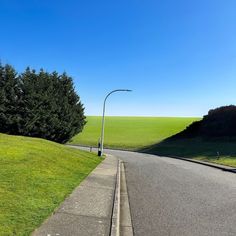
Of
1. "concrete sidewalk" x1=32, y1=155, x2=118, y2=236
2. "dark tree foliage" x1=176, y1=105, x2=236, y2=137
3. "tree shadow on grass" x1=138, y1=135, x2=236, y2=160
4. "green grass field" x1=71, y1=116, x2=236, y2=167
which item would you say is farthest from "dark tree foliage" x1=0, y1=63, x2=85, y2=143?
"dark tree foliage" x1=176, y1=105, x2=236, y2=137

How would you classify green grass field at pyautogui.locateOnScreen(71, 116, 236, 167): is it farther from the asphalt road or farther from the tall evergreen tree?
the asphalt road

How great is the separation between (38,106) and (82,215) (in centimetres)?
2564

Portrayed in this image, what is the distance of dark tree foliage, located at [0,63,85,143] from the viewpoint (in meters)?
30.3

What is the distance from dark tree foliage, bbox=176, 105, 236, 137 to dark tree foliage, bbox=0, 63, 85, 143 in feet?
93.1

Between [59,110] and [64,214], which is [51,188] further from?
[59,110]

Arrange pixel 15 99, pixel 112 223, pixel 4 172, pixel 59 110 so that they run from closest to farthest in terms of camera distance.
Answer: pixel 112 223, pixel 4 172, pixel 15 99, pixel 59 110

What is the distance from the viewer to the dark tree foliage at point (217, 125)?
56656 mm

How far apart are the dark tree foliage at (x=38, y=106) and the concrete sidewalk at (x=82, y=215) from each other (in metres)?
20.8

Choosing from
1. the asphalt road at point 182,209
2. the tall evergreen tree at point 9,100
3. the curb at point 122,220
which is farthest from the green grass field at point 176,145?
the curb at point 122,220

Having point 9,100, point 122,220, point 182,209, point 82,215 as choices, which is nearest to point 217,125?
point 9,100

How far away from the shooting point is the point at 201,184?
14.6 m

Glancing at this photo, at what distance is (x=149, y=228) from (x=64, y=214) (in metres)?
1.88

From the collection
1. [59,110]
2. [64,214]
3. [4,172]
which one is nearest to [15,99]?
[59,110]

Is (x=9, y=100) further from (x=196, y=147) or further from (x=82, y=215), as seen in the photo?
(x=196, y=147)
